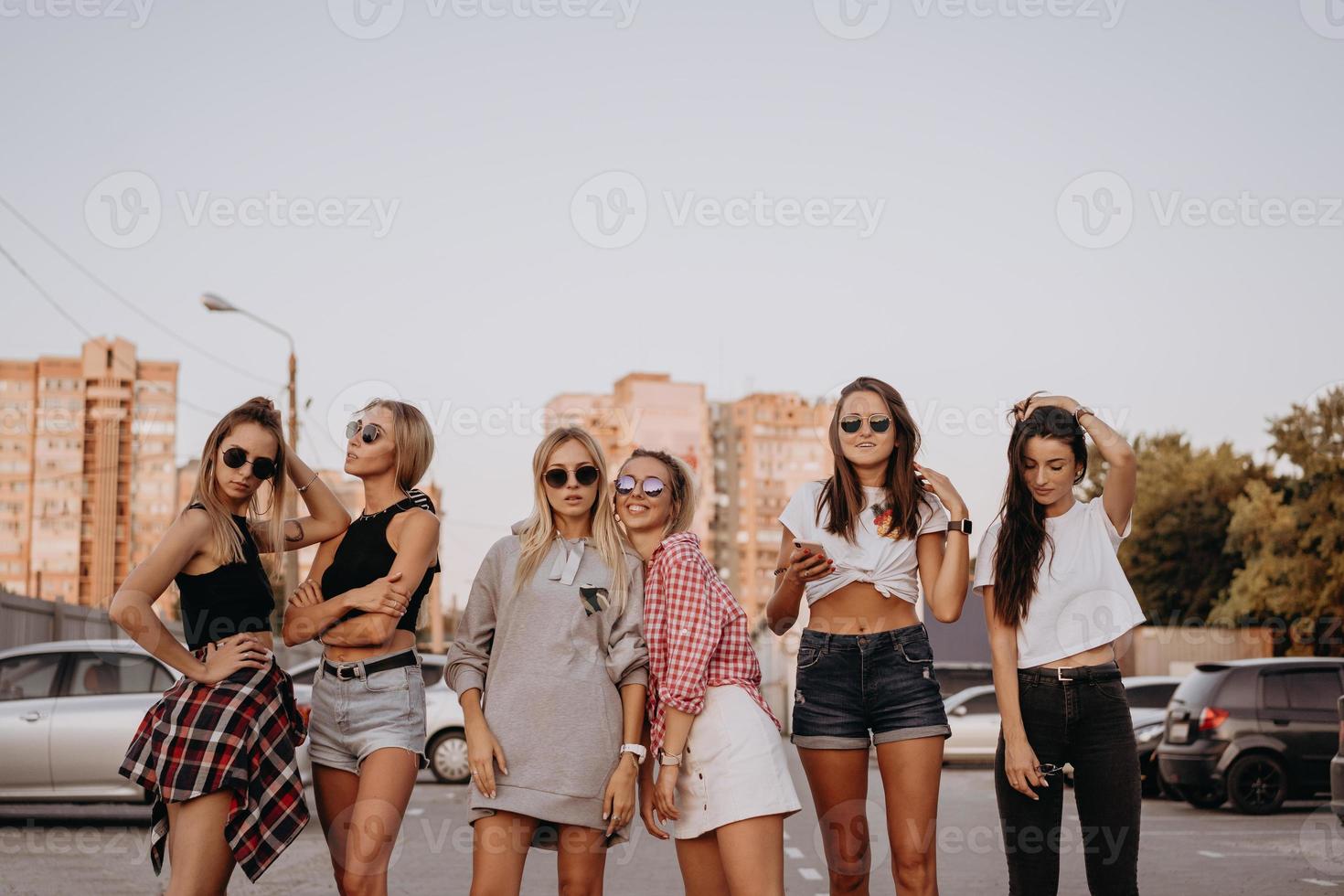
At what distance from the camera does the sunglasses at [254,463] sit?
4867 millimetres

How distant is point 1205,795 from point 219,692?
531 inches

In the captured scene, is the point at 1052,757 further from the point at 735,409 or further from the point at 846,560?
the point at 735,409

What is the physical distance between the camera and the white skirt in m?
4.46

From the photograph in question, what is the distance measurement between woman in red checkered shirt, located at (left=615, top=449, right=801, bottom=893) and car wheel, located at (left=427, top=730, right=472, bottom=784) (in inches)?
562

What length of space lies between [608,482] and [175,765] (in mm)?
1655

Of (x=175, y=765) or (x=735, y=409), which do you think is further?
(x=735, y=409)

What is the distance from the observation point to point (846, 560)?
509 cm

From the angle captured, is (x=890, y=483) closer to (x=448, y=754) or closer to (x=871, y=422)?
(x=871, y=422)

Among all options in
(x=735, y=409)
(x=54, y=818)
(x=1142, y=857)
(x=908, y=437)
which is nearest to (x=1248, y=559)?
(x=1142, y=857)

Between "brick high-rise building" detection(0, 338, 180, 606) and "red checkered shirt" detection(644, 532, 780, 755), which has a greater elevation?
"brick high-rise building" detection(0, 338, 180, 606)

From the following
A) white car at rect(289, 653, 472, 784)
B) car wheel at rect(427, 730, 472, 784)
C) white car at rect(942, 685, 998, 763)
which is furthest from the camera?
white car at rect(942, 685, 998, 763)

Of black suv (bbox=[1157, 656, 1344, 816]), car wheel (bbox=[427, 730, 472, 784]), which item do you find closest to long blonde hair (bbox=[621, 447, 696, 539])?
black suv (bbox=[1157, 656, 1344, 816])

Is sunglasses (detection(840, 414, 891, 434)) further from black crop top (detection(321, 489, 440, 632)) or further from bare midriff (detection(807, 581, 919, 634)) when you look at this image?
black crop top (detection(321, 489, 440, 632))

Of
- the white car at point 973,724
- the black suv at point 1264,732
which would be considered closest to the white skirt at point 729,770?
the black suv at point 1264,732
